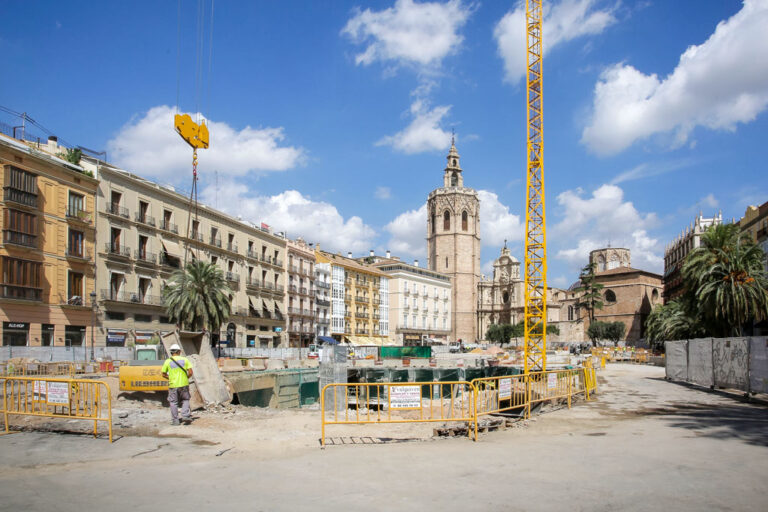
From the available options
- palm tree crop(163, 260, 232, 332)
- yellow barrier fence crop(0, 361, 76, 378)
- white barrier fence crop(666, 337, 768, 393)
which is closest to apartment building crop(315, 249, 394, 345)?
palm tree crop(163, 260, 232, 332)

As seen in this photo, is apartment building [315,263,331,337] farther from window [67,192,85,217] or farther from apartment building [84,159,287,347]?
window [67,192,85,217]

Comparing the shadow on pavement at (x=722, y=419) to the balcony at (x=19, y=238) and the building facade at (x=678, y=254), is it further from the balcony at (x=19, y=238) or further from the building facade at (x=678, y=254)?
the building facade at (x=678, y=254)

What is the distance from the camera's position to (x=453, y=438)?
10.6 metres

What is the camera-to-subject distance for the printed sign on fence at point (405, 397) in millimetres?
10711

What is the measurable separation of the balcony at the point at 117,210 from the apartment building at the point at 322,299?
3129cm

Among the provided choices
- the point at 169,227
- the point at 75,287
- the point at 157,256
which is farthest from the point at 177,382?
the point at 169,227

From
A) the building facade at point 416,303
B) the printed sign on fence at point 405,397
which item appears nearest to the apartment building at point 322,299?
the building facade at point 416,303

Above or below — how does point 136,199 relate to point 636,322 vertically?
above

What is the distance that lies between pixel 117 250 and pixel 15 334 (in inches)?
371

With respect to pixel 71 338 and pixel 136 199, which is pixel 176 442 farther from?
pixel 136 199

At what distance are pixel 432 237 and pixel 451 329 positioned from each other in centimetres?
2124

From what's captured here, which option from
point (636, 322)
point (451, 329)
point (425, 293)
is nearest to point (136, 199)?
point (425, 293)

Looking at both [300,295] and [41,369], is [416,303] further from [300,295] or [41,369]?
[41,369]

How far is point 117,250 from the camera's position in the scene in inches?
1630
